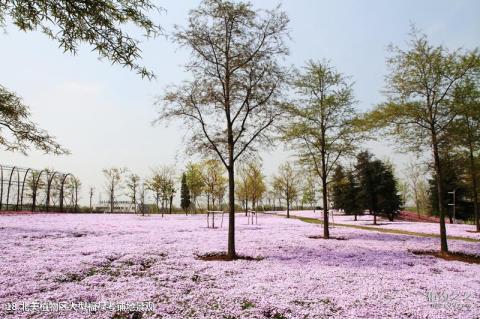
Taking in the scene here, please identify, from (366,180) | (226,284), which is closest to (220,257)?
(226,284)

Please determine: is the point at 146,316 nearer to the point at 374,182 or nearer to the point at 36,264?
the point at 36,264

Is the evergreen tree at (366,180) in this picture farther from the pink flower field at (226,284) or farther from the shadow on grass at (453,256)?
the pink flower field at (226,284)

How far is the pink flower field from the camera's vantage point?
8766mm

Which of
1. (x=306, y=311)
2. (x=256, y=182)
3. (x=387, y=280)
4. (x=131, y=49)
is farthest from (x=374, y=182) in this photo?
(x=131, y=49)

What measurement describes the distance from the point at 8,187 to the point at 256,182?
46376 mm

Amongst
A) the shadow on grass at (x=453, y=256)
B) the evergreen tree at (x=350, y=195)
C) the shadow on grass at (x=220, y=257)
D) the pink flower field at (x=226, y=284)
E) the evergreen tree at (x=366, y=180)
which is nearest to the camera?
the pink flower field at (x=226, y=284)

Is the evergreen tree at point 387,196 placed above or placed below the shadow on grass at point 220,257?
above

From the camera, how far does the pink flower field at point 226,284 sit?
28.8ft

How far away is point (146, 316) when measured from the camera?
8438 mm

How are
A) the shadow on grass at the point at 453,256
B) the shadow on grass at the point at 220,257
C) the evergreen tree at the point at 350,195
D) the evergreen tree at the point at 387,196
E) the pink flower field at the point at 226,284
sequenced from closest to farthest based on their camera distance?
the pink flower field at the point at 226,284, the shadow on grass at the point at 220,257, the shadow on grass at the point at 453,256, the evergreen tree at the point at 387,196, the evergreen tree at the point at 350,195

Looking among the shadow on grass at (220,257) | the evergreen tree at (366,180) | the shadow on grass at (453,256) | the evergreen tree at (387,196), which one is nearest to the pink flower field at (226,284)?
the shadow on grass at (220,257)

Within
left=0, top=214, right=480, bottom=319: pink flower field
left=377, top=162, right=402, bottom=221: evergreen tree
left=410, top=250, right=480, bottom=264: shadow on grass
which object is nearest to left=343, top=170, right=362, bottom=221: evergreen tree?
left=377, top=162, right=402, bottom=221: evergreen tree

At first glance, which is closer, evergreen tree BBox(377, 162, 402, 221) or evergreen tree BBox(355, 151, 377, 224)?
evergreen tree BBox(355, 151, 377, 224)

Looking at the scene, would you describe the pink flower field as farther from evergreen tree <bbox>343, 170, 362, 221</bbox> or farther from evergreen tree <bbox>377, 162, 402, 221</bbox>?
evergreen tree <bbox>343, 170, 362, 221</bbox>
